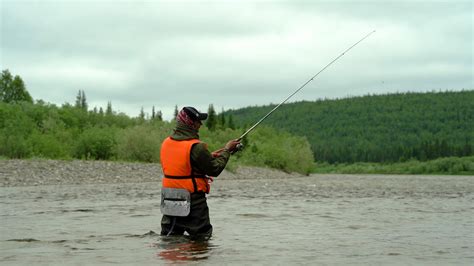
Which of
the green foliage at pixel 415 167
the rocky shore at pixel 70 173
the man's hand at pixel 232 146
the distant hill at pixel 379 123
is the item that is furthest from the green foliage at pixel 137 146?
the distant hill at pixel 379 123

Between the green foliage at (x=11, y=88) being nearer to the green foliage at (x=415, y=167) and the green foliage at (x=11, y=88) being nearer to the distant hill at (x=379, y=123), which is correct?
the distant hill at (x=379, y=123)

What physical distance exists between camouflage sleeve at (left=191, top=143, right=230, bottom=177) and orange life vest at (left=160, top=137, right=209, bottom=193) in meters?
0.09

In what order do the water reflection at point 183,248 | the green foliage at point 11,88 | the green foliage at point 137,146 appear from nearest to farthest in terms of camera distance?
the water reflection at point 183,248 → the green foliage at point 137,146 → the green foliage at point 11,88

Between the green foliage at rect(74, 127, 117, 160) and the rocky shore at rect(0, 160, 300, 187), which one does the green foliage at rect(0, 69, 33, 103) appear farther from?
the rocky shore at rect(0, 160, 300, 187)

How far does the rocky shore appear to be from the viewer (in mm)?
39281

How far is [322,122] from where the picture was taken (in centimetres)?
18825

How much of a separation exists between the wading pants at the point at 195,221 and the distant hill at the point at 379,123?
460ft

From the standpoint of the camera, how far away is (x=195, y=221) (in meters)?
10.2

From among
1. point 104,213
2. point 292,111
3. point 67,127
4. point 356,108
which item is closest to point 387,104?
point 356,108

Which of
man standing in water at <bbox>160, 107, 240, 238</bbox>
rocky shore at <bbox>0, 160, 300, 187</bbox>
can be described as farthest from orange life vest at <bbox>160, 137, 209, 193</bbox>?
rocky shore at <bbox>0, 160, 300, 187</bbox>

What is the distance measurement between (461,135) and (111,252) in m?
161

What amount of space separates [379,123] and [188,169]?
6888 inches

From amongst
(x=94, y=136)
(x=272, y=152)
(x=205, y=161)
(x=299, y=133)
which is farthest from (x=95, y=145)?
(x=299, y=133)

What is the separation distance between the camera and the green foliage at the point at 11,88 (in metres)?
101
